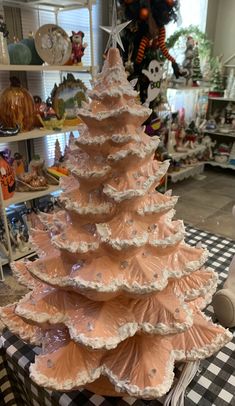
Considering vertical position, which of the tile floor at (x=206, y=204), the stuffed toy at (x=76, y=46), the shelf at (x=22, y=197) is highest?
the stuffed toy at (x=76, y=46)

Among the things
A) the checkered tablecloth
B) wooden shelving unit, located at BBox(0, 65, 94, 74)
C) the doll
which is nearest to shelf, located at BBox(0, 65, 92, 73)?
wooden shelving unit, located at BBox(0, 65, 94, 74)

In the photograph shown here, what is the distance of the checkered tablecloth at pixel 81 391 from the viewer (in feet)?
1.98

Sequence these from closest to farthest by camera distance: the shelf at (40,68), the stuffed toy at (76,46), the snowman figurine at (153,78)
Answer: the shelf at (40,68) → the stuffed toy at (76,46) → the snowman figurine at (153,78)

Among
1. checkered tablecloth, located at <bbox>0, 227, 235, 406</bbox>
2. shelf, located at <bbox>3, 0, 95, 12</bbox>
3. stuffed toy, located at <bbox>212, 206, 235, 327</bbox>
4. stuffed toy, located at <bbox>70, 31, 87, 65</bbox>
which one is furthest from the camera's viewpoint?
stuffed toy, located at <bbox>70, 31, 87, 65</bbox>

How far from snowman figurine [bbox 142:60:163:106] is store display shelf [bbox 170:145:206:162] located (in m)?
0.77

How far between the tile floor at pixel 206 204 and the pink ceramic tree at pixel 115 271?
1025 mm

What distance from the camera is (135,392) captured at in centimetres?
47

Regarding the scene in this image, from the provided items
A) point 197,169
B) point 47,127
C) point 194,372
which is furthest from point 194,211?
point 194,372

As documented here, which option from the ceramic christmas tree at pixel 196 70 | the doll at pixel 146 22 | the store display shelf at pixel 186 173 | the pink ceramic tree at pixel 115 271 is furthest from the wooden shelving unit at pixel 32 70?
the ceramic christmas tree at pixel 196 70

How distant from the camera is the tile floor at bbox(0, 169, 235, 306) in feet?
5.55

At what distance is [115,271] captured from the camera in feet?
1.65

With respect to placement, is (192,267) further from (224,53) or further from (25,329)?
(224,53)

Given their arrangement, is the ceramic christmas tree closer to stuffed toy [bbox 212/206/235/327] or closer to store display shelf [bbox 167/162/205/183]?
store display shelf [bbox 167/162/205/183]

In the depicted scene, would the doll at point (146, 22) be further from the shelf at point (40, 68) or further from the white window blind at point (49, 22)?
the shelf at point (40, 68)
